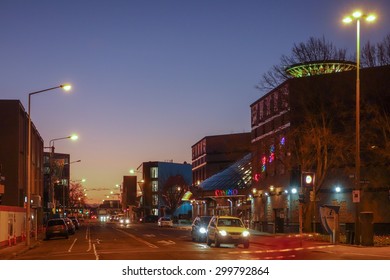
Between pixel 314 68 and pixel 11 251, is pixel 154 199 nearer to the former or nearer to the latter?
pixel 314 68

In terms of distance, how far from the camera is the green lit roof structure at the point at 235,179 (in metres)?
65.2

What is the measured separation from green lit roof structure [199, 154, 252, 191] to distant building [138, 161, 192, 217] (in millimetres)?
47413

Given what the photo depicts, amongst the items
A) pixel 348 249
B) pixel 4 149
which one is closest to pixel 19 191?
pixel 4 149

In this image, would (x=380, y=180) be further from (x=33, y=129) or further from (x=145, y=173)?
(x=145, y=173)

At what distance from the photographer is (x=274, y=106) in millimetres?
48562

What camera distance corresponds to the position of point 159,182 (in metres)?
134

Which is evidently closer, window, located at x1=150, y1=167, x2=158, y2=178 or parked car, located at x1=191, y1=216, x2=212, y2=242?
parked car, located at x1=191, y1=216, x2=212, y2=242

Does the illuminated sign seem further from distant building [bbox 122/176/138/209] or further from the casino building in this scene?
distant building [bbox 122/176/138/209]

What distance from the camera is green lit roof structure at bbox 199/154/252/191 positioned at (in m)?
65.2

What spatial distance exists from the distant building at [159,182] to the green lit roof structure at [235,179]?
47413 millimetres

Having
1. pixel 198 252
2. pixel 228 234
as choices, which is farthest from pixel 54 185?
pixel 198 252

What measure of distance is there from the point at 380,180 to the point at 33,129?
1472 inches

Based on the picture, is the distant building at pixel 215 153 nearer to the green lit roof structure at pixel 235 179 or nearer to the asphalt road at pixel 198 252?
the green lit roof structure at pixel 235 179

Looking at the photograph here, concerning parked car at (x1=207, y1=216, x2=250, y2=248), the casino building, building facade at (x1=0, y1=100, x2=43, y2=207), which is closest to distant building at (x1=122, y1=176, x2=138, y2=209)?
A: building facade at (x1=0, y1=100, x2=43, y2=207)
